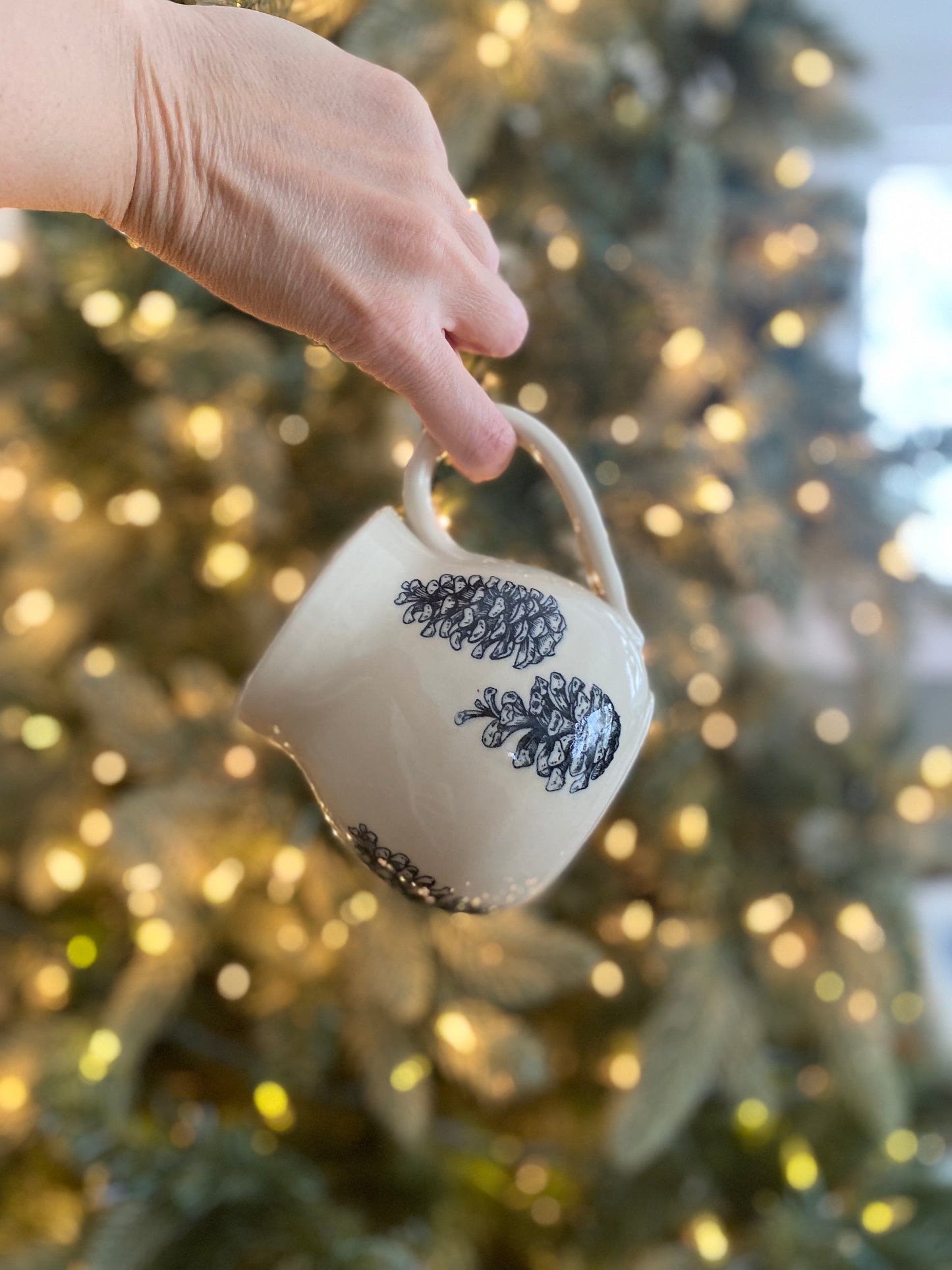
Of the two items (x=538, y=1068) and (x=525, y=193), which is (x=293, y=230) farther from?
(x=538, y=1068)

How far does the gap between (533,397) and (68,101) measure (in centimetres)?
47

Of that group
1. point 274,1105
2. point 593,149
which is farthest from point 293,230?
point 274,1105

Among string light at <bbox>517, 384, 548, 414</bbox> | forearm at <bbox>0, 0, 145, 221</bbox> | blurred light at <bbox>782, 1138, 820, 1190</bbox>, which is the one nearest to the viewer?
forearm at <bbox>0, 0, 145, 221</bbox>

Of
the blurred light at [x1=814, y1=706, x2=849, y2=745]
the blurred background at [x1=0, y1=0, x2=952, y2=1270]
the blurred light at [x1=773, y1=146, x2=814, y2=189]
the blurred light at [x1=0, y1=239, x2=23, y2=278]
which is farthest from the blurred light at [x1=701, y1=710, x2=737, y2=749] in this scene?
the blurred light at [x1=0, y1=239, x2=23, y2=278]

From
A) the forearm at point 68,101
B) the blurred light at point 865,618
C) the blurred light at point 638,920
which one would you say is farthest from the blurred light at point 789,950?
the forearm at point 68,101

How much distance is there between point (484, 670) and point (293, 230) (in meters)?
0.15

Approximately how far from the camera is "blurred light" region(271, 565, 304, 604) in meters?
0.91

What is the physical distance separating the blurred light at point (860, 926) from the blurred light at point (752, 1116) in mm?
183

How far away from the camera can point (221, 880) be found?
881 millimetres

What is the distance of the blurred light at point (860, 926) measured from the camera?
97 cm

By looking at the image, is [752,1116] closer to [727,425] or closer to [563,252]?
[727,425]

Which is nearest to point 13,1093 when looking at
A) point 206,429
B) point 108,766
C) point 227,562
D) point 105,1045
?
point 105,1045

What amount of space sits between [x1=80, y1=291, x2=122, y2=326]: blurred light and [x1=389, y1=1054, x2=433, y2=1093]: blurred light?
27.3 inches

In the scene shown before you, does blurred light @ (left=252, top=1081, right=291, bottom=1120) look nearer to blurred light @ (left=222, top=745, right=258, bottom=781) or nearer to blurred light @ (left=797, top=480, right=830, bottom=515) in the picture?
blurred light @ (left=222, top=745, right=258, bottom=781)
